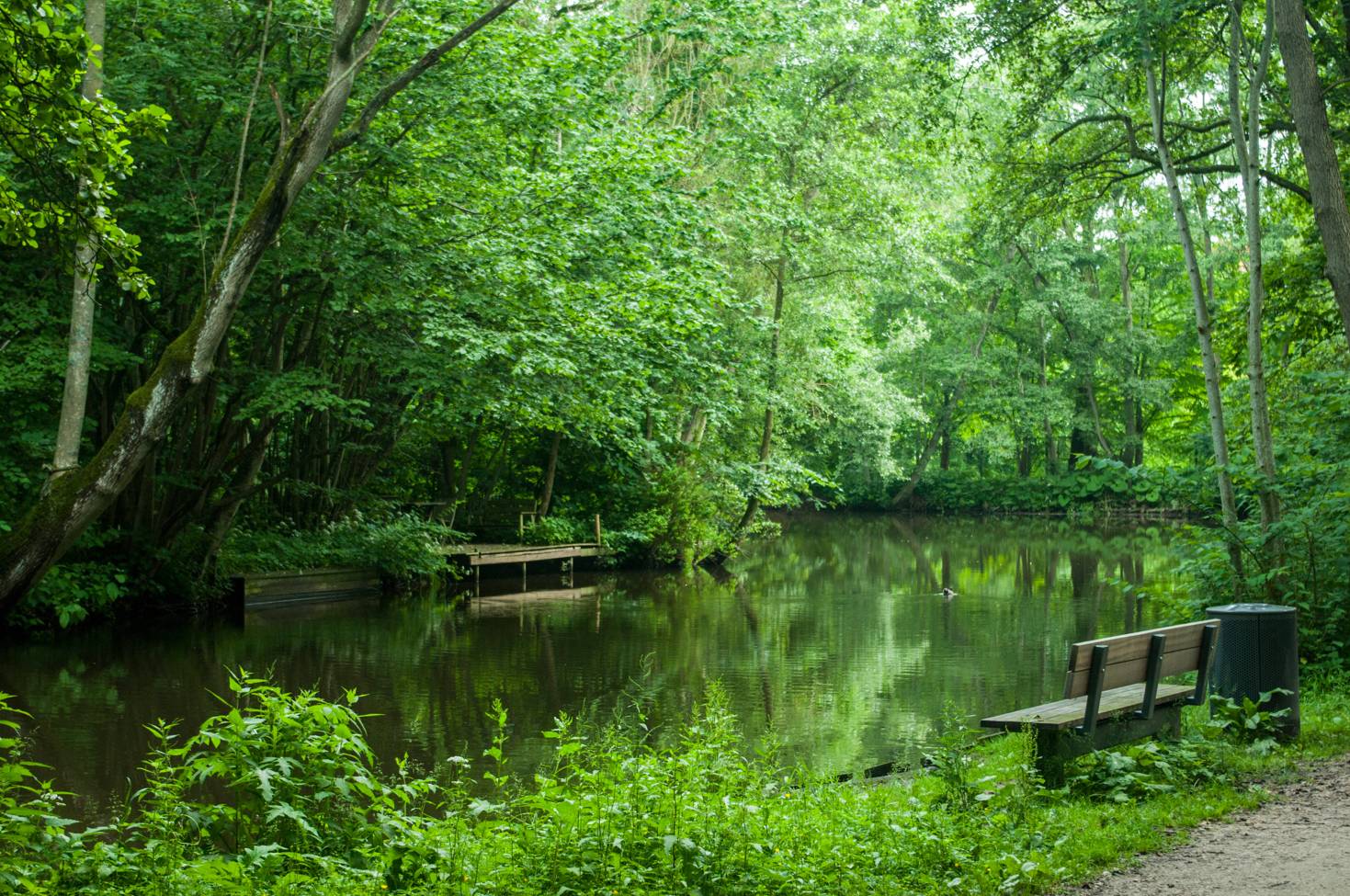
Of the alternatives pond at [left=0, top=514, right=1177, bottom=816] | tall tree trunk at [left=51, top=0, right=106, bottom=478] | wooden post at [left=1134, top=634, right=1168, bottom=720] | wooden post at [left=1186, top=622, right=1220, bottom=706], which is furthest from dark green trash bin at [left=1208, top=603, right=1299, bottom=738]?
tall tree trunk at [left=51, top=0, right=106, bottom=478]

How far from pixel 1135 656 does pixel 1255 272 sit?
5850 mm

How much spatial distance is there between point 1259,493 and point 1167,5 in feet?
14.3

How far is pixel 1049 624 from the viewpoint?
17.0 metres

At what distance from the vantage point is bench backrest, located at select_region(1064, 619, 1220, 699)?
5.96 meters

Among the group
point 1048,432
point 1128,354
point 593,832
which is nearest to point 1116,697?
point 593,832

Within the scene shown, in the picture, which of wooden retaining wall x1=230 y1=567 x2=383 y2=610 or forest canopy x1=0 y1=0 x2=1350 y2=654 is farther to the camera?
wooden retaining wall x1=230 y1=567 x2=383 y2=610

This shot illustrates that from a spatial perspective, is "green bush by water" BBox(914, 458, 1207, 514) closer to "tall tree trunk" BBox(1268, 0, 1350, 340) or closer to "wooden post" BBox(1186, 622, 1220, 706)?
"tall tree trunk" BBox(1268, 0, 1350, 340)

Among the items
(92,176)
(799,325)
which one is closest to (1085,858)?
(92,176)

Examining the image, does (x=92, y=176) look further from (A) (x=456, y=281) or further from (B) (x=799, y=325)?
(B) (x=799, y=325)

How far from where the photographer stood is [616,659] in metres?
14.3

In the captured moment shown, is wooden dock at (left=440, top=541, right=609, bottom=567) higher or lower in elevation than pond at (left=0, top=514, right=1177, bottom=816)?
higher

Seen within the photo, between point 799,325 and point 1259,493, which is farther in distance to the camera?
point 799,325

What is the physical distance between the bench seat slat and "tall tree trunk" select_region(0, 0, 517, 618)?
6.73 m

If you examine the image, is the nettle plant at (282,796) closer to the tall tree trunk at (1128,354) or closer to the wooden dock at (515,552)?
the wooden dock at (515,552)
